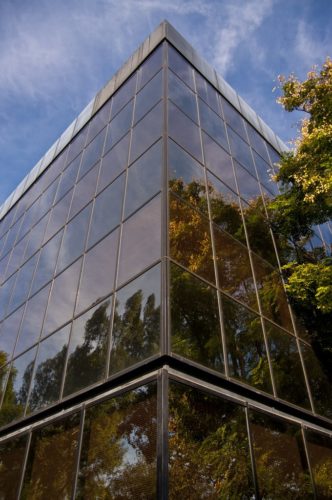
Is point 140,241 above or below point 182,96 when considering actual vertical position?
below

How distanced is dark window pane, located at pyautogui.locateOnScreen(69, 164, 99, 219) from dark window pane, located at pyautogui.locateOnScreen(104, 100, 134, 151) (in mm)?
1032

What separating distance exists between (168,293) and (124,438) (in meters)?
2.59

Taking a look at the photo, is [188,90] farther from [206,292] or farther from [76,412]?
[76,412]

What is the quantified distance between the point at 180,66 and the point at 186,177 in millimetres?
6082

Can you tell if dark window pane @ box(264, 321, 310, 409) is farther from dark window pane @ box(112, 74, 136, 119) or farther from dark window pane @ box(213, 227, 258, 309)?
dark window pane @ box(112, 74, 136, 119)

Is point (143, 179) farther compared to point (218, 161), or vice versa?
point (218, 161)

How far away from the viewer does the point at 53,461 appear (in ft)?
24.8

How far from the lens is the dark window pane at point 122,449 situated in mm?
5719

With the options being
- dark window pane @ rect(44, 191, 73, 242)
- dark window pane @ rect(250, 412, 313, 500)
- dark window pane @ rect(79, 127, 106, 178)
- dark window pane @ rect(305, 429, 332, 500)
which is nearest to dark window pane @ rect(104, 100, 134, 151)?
dark window pane @ rect(79, 127, 106, 178)

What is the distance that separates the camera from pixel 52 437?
8.02 m

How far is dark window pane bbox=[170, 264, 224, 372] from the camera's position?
279 inches

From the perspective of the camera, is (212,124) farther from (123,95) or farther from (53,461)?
(53,461)

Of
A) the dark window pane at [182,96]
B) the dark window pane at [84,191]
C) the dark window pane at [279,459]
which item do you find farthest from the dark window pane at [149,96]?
the dark window pane at [279,459]

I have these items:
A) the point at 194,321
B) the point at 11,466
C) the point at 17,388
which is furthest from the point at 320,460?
the point at 17,388
